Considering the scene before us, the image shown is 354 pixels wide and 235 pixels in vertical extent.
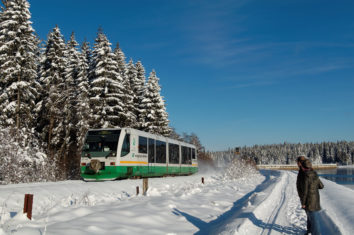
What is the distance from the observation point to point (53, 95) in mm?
26797

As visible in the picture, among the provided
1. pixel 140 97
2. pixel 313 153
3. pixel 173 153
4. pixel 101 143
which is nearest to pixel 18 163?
pixel 101 143

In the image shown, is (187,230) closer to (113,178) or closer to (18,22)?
(113,178)

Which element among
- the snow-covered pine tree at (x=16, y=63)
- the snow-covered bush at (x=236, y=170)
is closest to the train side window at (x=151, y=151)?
the snow-covered bush at (x=236, y=170)

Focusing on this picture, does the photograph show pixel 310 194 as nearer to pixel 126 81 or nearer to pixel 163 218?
pixel 163 218

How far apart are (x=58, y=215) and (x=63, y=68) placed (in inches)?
1014

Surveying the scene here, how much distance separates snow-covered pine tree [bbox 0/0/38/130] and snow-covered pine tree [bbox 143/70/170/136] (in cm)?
1581

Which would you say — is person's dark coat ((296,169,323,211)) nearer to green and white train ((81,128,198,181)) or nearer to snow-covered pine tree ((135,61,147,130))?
green and white train ((81,128,198,181))

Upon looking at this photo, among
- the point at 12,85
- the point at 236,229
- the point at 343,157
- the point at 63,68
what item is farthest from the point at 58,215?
the point at 343,157

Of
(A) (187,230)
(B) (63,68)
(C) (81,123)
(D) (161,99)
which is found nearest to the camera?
(A) (187,230)

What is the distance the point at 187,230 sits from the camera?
22.7ft

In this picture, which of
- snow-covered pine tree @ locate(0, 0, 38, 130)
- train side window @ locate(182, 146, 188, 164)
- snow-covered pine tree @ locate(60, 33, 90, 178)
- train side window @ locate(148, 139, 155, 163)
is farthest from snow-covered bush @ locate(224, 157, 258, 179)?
snow-covered pine tree @ locate(0, 0, 38, 130)

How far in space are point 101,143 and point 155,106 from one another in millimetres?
21829

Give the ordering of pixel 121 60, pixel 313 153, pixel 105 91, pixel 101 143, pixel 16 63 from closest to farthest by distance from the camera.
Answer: pixel 101 143 < pixel 16 63 < pixel 105 91 < pixel 121 60 < pixel 313 153

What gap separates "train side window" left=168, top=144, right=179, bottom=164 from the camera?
2512 centimetres
